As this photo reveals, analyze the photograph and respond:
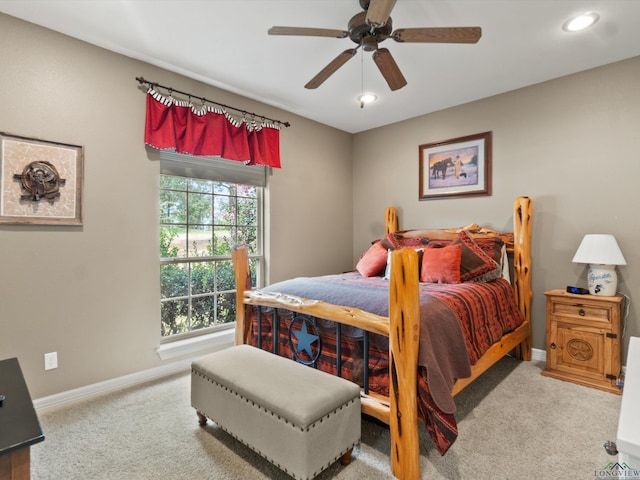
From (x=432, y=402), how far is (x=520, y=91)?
3142 mm

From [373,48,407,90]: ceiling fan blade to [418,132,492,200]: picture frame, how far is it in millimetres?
1699

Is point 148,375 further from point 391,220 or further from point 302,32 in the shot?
point 391,220

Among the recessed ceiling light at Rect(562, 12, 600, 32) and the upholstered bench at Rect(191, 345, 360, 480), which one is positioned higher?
the recessed ceiling light at Rect(562, 12, 600, 32)

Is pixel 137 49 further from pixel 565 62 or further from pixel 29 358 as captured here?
pixel 565 62

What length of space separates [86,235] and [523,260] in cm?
375

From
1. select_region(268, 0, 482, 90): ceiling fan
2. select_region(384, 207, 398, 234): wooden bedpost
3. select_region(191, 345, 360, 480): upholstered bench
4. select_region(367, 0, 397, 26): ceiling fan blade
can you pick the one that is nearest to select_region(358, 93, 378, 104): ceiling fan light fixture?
select_region(268, 0, 482, 90): ceiling fan

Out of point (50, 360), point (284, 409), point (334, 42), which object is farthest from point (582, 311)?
point (50, 360)

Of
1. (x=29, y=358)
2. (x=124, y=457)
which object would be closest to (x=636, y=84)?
(x=124, y=457)

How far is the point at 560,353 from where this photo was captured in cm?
281

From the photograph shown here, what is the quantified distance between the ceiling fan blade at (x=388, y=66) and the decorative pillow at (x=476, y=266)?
1557 mm

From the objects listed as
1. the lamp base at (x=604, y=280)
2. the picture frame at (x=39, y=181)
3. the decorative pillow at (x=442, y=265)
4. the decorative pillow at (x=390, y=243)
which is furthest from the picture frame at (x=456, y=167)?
the picture frame at (x=39, y=181)

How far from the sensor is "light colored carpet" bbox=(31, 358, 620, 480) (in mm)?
1705

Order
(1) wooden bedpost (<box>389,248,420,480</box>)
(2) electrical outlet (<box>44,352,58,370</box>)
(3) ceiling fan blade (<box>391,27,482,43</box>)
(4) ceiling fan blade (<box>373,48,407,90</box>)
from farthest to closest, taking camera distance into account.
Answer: (2) electrical outlet (<box>44,352,58,370</box>)
(4) ceiling fan blade (<box>373,48,407,90</box>)
(3) ceiling fan blade (<box>391,27,482,43</box>)
(1) wooden bedpost (<box>389,248,420,480</box>)

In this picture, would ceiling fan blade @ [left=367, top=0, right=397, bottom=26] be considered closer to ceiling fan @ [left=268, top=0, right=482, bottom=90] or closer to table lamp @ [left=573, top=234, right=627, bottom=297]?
ceiling fan @ [left=268, top=0, right=482, bottom=90]
